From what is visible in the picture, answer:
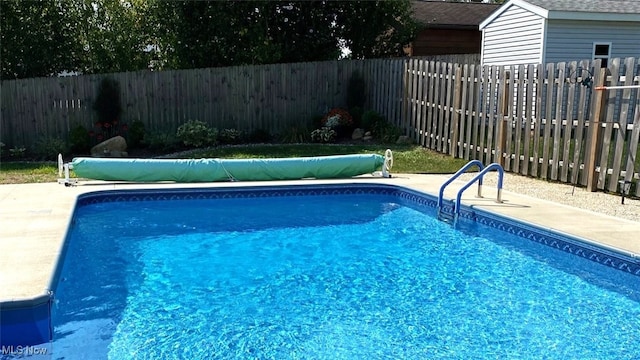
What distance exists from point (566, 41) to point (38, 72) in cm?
1308

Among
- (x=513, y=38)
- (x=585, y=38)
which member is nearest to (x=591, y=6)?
(x=585, y=38)

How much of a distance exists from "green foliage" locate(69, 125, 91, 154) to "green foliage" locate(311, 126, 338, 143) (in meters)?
5.10

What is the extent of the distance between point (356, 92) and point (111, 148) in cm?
617

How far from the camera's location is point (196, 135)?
42.5 feet

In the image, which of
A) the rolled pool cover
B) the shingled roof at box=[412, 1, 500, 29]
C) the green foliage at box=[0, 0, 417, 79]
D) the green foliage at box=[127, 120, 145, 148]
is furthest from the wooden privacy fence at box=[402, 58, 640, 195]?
Answer: the shingled roof at box=[412, 1, 500, 29]

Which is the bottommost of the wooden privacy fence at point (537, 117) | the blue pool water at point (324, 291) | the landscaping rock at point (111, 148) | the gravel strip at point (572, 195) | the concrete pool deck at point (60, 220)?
the blue pool water at point (324, 291)

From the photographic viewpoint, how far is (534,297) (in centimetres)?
546

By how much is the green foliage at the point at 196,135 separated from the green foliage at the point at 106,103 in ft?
5.33

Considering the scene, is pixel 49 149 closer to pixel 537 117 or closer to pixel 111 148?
pixel 111 148

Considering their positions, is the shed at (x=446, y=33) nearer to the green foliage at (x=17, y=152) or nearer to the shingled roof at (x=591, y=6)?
the shingled roof at (x=591, y=6)

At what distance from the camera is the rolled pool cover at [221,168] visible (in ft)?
29.8

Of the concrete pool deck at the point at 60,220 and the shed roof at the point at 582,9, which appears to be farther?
the shed roof at the point at 582,9

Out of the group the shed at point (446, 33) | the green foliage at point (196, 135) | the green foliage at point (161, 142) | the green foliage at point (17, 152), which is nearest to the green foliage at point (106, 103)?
the green foliage at point (161, 142)

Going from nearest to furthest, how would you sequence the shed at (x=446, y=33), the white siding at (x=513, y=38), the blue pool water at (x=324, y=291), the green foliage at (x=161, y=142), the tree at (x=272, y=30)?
the blue pool water at (x=324, y=291)
the green foliage at (x=161, y=142)
the white siding at (x=513, y=38)
the tree at (x=272, y=30)
the shed at (x=446, y=33)
